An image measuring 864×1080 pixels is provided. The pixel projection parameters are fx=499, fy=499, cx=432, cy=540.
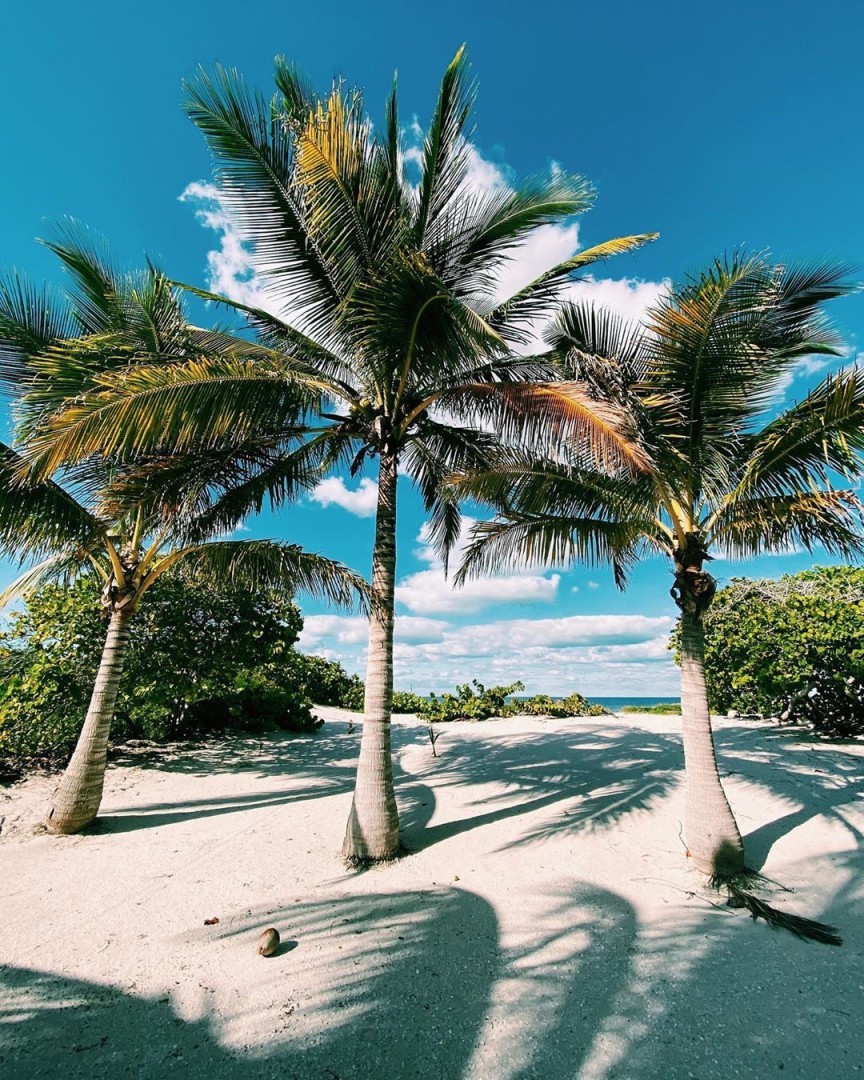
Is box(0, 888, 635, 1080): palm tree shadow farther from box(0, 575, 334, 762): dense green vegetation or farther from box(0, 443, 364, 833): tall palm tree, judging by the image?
box(0, 575, 334, 762): dense green vegetation

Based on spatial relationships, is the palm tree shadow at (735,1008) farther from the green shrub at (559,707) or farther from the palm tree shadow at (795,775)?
the green shrub at (559,707)

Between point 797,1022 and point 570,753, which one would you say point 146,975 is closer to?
point 797,1022

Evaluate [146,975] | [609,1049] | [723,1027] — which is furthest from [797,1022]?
[146,975]

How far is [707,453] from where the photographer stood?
5.89 metres

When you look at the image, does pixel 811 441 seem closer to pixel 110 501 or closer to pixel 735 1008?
pixel 735 1008

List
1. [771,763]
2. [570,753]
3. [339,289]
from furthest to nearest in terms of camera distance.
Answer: [570,753], [771,763], [339,289]

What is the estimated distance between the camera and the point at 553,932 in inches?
160

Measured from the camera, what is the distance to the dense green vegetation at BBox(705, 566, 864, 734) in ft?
33.9

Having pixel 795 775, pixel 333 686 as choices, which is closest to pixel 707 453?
pixel 795 775

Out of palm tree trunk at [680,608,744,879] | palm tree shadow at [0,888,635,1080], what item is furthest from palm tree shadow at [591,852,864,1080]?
palm tree trunk at [680,608,744,879]

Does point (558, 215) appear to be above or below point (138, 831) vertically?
above

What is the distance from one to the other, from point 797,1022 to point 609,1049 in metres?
1.29

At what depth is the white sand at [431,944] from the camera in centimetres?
282

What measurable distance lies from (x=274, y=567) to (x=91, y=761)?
308 cm
